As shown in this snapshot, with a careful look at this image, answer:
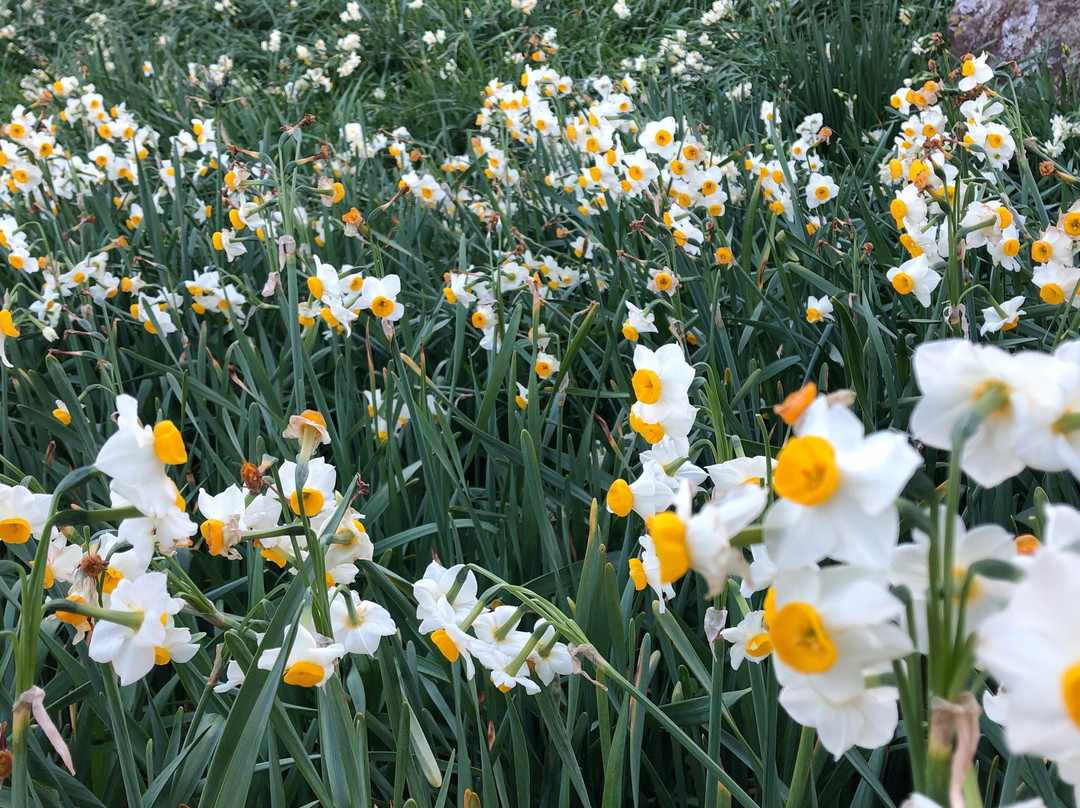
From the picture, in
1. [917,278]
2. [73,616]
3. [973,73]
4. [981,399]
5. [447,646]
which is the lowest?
[447,646]

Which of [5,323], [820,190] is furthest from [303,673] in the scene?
[820,190]

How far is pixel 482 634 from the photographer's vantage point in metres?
1.00

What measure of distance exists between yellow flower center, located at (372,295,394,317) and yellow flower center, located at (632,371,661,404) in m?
0.81

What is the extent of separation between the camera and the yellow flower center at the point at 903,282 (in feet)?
5.82

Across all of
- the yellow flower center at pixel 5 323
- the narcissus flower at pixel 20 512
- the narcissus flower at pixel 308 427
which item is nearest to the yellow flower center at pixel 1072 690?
the narcissus flower at pixel 308 427

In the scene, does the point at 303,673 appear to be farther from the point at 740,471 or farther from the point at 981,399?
the point at 981,399

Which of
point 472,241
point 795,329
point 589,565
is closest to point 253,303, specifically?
point 472,241

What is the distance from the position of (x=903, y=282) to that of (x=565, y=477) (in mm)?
757

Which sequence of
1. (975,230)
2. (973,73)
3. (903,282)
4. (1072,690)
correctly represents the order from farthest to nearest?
(973,73)
(903,282)
(975,230)
(1072,690)

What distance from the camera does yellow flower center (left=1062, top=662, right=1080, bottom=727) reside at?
0.36 m

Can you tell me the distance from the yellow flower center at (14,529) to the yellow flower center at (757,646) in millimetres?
748

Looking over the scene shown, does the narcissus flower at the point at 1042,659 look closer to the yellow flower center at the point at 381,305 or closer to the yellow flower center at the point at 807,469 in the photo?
the yellow flower center at the point at 807,469

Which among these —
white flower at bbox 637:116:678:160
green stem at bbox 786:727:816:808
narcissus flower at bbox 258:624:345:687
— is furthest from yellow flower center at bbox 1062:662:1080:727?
white flower at bbox 637:116:678:160

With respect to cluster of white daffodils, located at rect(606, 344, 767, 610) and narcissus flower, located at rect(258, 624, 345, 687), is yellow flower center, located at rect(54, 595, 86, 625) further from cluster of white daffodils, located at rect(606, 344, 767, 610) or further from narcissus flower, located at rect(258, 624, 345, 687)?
cluster of white daffodils, located at rect(606, 344, 767, 610)
